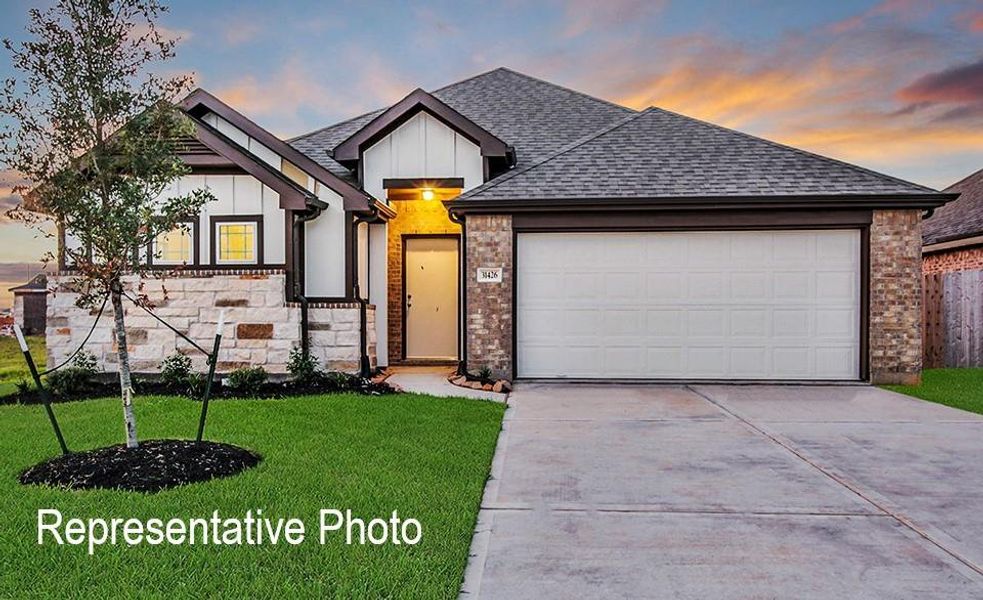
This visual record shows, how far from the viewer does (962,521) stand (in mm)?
4438

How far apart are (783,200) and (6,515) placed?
33.1 feet

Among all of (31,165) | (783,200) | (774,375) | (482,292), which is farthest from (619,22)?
(31,165)

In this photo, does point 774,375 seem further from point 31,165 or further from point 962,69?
point 31,165

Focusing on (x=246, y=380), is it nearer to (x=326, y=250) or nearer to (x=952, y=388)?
(x=326, y=250)

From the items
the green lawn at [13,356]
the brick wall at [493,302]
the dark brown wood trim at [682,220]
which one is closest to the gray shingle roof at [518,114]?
the dark brown wood trim at [682,220]

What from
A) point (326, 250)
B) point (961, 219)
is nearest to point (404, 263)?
point (326, 250)

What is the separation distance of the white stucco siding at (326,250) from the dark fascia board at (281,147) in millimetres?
288

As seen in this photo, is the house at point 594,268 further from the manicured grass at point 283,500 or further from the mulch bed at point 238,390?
the manicured grass at point 283,500

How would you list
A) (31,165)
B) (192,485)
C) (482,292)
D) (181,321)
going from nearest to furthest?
(192,485) → (31,165) → (181,321) → (482,292)

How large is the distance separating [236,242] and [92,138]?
5479 mm

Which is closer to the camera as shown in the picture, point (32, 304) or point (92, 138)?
point (92, 138)

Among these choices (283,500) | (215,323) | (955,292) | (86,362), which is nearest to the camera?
(283,500)

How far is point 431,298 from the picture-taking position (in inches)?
532

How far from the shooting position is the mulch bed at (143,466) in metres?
4.91
